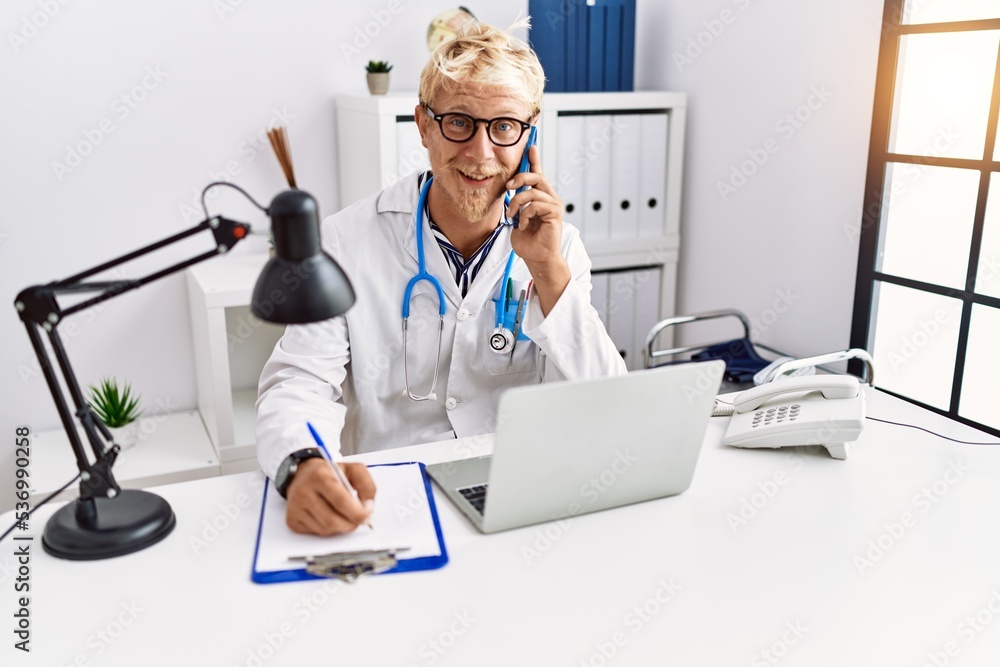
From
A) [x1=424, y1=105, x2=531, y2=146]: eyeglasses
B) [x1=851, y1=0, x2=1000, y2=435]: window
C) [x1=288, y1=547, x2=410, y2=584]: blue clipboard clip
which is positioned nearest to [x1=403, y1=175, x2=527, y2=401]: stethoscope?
[x1=424, y1=105, x2=531, y2=146]: eyeglasses

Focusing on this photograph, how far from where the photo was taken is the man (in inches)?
58.8

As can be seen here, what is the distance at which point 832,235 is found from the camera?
2242 mm

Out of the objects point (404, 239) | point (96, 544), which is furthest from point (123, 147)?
point (96, 544)

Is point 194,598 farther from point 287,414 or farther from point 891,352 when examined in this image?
point 891,352

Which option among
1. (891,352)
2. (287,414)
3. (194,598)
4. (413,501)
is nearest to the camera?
(194,598)

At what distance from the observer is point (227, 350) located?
2334mm

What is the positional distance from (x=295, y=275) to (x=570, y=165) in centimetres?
179

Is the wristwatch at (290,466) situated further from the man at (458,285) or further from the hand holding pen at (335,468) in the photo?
the man at (458,285)

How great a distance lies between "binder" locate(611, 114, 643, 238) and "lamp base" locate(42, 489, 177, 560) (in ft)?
6.19

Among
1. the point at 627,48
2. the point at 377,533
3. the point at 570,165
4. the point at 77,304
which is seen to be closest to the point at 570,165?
the point at 570,165

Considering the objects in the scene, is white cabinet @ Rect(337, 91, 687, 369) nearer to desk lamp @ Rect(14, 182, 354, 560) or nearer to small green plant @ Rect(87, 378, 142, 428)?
small green plant @ Rect(87, 378, 142, 428)

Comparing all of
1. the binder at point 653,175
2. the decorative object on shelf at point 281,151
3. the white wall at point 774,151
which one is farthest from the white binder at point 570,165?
the decorative object on shelf at point 281,151

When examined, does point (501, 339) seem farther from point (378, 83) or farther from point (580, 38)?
point (580, 38)

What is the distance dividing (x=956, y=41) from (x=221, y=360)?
6.40 feet
